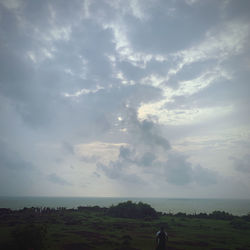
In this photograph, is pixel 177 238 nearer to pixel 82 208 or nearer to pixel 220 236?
pixel 220 236

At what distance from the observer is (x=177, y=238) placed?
134 feet

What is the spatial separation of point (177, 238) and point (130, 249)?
41.7 ft

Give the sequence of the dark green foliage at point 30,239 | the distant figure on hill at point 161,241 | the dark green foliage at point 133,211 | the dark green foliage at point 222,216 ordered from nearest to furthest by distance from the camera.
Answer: the distant figure on hill at point 161,241 → the dark green foliage at point 30,239 → the dark green foliage at point 222,216 → the dark green foliage at point 133,211

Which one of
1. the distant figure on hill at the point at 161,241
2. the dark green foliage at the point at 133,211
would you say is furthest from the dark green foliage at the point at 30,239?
the dark green foliage at the point at 133,211

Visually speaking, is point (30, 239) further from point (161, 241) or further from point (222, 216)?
point (222, 216)

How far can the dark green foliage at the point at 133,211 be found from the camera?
241 ft

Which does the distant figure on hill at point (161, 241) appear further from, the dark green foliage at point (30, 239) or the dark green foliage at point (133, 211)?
the dark green foliage at point (133, 211)

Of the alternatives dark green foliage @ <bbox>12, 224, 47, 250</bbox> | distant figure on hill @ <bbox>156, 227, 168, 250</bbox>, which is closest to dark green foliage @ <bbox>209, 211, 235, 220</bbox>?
distant figure on hill @ <bbox>156, 227, 168, 250</bbox>

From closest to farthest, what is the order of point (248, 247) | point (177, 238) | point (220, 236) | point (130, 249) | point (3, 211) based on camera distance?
point (130, 249)
point (248, 247)
point (177, 238)
point (220, 236)
point (3, 211)

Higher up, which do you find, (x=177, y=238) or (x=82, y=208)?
(x=82, y=208)

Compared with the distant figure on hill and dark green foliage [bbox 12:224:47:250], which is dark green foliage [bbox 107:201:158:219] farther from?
the distant figure on hill

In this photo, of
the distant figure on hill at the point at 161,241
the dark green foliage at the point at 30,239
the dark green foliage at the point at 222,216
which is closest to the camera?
the distant figure on hill at the point at 161,241

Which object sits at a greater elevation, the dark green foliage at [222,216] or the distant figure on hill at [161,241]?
the dark green foliage at [222,216]

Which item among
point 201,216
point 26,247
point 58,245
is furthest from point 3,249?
point 201,216
